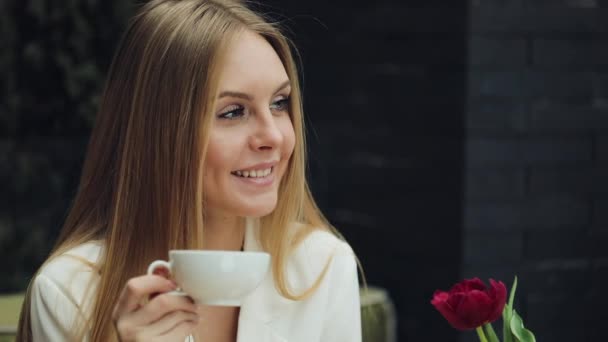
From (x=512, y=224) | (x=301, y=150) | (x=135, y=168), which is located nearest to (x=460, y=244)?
(x=512, y=224)

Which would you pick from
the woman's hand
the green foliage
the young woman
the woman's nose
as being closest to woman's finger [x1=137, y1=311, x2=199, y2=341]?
the woman's hand

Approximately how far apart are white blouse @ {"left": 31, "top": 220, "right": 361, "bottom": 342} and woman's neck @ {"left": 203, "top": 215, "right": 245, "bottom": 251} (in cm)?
2

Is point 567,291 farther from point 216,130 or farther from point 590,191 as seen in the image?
point 216,130

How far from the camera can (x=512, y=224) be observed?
3785 millimetres

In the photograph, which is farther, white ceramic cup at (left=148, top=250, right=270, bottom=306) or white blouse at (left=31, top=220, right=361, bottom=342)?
white blouse at (left=31, top=220, right=361, bottom=342)

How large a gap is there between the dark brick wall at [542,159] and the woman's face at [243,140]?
5.67 feet

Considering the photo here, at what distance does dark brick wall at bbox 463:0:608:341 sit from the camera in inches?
Answer: 147

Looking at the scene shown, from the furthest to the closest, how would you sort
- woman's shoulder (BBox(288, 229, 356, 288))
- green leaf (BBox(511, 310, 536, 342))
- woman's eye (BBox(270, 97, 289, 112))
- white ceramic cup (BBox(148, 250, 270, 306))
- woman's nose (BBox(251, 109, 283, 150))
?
1. woman's shoulder (BBox(288, 229, 356, 288))
2. woman's eye (BBox(270, 97, 289, 112))
3. woman's nose (BBox(251, 109, 283, 150))
4. green leaf (BBox(511, 310, 536, 342))
5. white ceramic cup (BBox(148, 250, 270, 306))

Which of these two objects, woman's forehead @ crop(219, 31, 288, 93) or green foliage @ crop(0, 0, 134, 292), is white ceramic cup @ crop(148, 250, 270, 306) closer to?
woman's forehead @ crop(219, 31, 288, 93)

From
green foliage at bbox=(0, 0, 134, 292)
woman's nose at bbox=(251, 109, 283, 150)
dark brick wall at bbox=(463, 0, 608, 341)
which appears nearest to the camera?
woman's nose at bbox=(251, 109, 283, 150)

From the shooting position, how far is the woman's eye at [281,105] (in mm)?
2189

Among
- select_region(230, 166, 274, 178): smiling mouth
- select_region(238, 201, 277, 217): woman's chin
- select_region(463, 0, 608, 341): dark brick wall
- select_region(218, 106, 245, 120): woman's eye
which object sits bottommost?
select_region(463, 0, 608, 341): dark brick wall

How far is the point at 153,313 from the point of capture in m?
1.79

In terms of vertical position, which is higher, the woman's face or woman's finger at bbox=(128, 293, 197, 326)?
the woman's face
